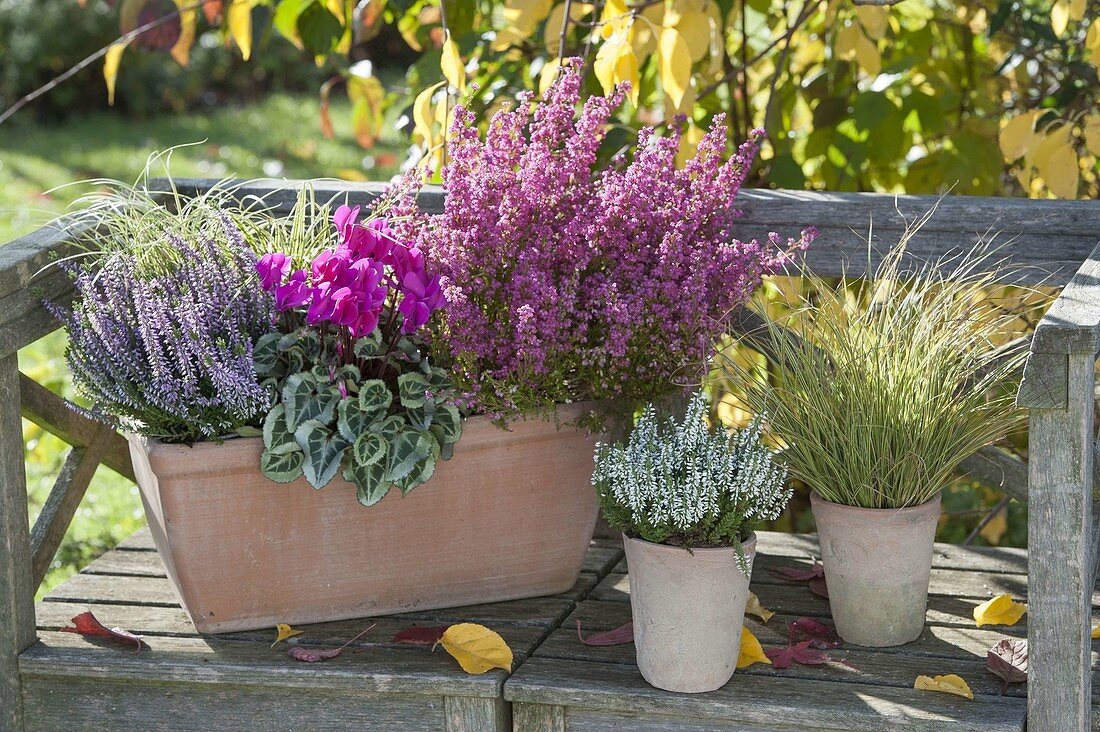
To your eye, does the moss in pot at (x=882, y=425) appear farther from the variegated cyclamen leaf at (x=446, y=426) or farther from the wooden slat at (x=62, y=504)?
the wooden slat at (x=62, y=504)

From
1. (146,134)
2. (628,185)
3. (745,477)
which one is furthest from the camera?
(146,134)

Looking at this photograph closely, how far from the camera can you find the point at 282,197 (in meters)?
2.60

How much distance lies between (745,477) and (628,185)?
517 millimetres

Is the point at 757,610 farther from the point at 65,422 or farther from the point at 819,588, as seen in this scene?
the point at 65,422

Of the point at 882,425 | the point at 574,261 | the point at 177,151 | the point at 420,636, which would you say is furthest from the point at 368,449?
the point at 177,151

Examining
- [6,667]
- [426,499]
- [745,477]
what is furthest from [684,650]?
[6,667]

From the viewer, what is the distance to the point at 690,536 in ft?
6.18

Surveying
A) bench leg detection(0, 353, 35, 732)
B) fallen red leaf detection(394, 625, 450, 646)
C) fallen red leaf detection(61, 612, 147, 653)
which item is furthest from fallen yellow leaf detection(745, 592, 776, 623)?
bench leg detection(0, 353, 35, 732)

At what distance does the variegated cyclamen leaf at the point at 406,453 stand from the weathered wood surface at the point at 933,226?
0.53 metres

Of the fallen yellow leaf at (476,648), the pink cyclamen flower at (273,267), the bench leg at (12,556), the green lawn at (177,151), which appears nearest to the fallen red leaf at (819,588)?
the fallen yellow leaf at (476,648)

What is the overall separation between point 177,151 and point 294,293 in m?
6.57

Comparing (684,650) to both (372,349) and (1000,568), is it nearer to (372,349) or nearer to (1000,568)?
(372,349)

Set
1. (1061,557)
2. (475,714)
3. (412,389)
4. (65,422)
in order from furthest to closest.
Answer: (65,422) → (412,389) → (475,714) → (1061,557)

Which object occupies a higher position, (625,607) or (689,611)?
(689,611)
